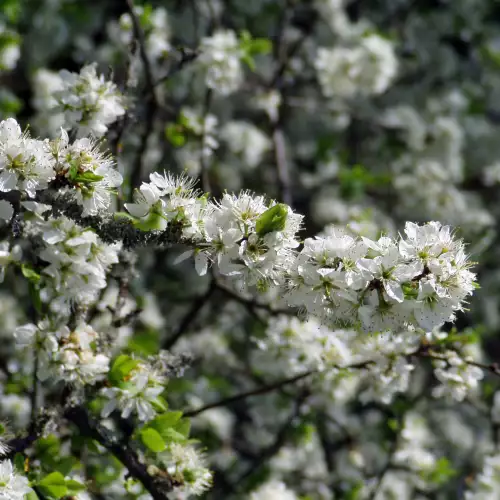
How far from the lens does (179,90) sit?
11.7 feet

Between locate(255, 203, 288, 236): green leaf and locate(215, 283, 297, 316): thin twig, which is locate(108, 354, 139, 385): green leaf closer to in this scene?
locate(255, 203, 288, 236): green leaf

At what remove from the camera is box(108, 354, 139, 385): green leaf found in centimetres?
157

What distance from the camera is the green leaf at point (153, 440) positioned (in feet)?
5.19

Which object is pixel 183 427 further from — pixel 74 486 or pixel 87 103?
pixel 87 103

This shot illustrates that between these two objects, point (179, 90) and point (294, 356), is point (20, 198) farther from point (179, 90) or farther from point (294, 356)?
point (179, 90)

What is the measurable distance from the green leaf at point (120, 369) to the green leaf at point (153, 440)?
0.13 meters

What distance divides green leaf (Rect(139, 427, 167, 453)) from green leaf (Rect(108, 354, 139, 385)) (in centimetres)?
13

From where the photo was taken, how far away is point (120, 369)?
5.17ft

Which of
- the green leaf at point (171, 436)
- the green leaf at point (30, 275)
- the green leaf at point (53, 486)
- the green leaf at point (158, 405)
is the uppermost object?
the green leaf at point (30, 275)

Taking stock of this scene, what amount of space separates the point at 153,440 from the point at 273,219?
23.9 inches

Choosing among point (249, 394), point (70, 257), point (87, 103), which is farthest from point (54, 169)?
point (249, 394)

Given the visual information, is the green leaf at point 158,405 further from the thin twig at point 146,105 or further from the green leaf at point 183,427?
the thin twig at point 146,105

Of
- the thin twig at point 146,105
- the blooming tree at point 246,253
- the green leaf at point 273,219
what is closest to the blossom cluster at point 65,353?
the blooming tree at point 246,253

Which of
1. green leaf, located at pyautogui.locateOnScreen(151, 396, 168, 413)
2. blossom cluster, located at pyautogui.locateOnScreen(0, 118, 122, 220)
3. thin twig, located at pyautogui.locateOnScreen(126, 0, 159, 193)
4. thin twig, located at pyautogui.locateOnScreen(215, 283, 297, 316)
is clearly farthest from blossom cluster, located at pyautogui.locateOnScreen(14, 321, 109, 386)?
thin twig, located at pyautogui.locateOnScreen(215, 283, 297, 316)
